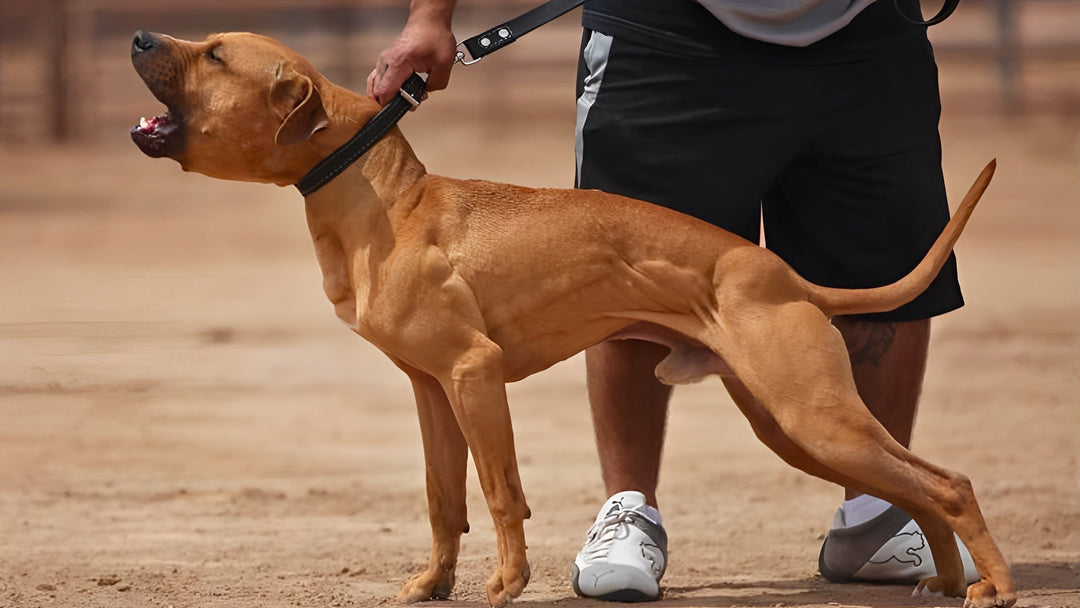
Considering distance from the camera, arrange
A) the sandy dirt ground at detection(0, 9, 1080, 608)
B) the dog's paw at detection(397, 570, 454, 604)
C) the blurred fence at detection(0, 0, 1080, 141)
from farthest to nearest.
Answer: the blurred fence at detection(0, 0, 1080, 141) → the sandy dirt ground at detection(0, 9, 1080, 608) → the dog's paw at detection(397, 570, 454, 604)

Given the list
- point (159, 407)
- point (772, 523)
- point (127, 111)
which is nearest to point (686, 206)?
point (772, 523)

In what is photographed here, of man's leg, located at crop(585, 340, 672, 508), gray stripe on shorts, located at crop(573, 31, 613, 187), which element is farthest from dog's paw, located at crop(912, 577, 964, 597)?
gray stripe on shorts, located at crop(573, 31, 613, 187)

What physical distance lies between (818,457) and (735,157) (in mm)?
923

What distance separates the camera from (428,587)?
12.6 ft

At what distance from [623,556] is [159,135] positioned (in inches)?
64.3

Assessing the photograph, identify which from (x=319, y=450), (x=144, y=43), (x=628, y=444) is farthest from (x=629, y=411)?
(x=319, y=450)

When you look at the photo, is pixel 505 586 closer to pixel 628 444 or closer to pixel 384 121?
pixel 628 444

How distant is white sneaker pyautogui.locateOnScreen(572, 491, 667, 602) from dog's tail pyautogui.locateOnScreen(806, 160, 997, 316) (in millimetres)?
887

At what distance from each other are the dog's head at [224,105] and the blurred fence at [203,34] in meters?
15.7

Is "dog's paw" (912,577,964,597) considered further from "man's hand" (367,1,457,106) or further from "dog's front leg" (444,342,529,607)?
"man's hand" (367,1,457,106)

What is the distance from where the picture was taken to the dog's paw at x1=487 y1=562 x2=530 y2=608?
3533 millimetres

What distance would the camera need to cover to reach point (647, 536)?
4.11 m

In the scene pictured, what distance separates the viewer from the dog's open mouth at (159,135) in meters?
3.47

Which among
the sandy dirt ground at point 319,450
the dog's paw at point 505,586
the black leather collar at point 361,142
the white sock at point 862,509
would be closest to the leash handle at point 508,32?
the black leather collar at point 361,142
